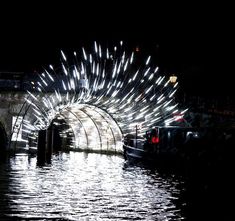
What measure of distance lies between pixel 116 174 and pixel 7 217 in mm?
11657

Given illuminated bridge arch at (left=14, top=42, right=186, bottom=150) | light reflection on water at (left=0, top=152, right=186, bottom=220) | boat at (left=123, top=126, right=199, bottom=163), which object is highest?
illuminated bridge arch at (left=14, top=42, right=186, bottom=150)

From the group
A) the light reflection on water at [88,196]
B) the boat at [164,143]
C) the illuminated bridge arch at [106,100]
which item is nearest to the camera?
the light reflection on water at [88,196]

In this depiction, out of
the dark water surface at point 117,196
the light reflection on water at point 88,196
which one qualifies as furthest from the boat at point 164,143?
the dark water surface at point 117,196

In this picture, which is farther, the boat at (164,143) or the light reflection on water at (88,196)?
the boat at (164,143)

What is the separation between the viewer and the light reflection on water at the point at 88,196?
38.3 ft

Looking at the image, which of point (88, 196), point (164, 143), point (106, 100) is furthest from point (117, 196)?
point (106, 100)

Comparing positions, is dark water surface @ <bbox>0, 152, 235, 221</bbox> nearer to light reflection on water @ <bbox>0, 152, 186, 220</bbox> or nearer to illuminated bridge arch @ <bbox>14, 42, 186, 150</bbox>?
light reflection on water @ <bbox>0, 152, 186, 220</bbox>

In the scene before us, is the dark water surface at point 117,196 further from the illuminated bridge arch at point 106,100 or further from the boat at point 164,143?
the illuminated bridge arch at point 106,100

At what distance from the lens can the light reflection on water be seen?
11.7m

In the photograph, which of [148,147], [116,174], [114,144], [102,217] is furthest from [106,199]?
[114,144]

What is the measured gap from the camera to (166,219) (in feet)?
37.0

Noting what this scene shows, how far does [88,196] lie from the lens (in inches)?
577

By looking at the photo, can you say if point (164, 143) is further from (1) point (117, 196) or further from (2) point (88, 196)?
Result: (2) point (88, 196)

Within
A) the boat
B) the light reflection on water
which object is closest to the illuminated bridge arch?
the boat
